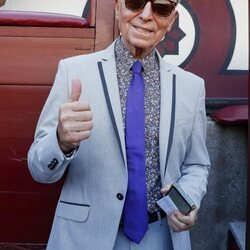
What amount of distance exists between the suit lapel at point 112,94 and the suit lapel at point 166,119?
17 cm

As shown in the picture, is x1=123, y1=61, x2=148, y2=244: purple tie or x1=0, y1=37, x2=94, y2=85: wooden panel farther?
x1=0, y1=37, x2=94, y2=85: wooden panel

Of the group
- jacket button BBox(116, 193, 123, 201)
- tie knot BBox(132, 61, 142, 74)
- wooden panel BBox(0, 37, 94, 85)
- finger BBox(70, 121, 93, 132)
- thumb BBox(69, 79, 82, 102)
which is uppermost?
thumb BBox(69, 79, 82, 102)

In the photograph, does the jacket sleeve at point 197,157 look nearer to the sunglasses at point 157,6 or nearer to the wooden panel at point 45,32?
the sunglasses at point 157,6

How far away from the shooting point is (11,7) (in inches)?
124

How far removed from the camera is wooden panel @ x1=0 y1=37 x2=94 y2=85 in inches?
106

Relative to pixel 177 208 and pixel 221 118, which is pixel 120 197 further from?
pixel 221 118

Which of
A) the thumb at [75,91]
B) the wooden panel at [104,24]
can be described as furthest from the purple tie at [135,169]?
the wooden panel at [104,24]

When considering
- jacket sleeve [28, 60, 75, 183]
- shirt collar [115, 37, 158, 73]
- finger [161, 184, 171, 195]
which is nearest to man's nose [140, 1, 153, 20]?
shirt collar [115, 37, 158, 73]

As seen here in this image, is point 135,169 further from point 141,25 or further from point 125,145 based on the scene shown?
point 141,25

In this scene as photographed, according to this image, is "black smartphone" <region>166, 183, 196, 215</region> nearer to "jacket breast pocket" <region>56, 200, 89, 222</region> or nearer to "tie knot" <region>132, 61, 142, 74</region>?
"jacket breast pocket" <region>56, 200, 89, 222</region>

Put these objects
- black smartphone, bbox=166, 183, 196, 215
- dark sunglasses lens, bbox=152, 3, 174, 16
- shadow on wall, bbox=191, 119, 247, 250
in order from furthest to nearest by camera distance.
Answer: shadow on wall, bbox=191, 119, 247, 250
dark sunglasses lens, bbox=152, 3, 174, 16
black smartphone, bbox=166, 183, 196, 215

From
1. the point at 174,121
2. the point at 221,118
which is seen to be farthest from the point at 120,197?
the point at 221,118

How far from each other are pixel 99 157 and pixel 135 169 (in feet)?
0.50

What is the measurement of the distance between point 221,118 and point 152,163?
1.29m
